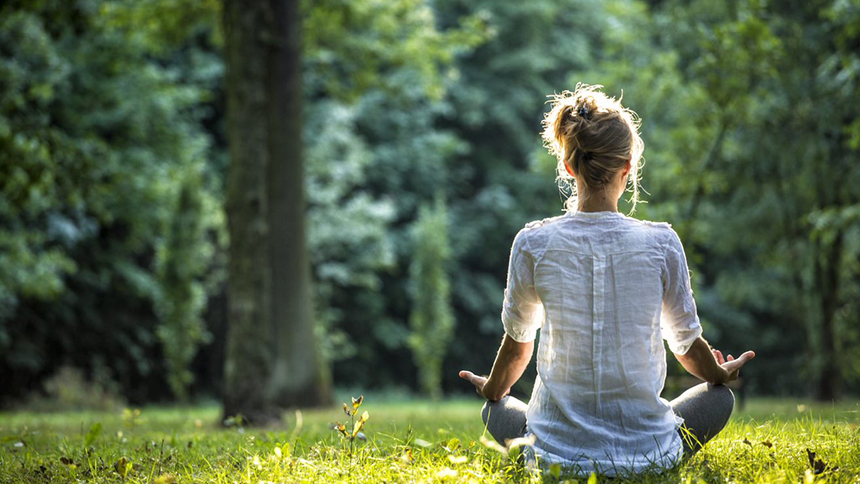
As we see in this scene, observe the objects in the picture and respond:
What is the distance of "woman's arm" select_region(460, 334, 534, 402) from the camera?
305 centimetres

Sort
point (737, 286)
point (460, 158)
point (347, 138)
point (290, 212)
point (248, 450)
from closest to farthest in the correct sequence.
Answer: point (248, 450) < point (290, 212) < point (737, 286) < point (347, 138) < point (460, 158)

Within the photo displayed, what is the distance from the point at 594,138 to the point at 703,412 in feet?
3.62

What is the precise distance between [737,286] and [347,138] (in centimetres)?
1001

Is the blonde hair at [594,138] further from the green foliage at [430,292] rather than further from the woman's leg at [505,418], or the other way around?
the green foliage at [430,292]

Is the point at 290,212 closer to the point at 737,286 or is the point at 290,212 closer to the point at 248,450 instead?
the point at 248,450

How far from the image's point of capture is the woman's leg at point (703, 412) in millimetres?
3129

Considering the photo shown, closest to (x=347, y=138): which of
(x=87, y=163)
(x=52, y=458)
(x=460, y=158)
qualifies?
(x=460, y=158)

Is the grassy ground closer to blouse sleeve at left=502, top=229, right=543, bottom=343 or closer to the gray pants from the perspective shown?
the gray pants

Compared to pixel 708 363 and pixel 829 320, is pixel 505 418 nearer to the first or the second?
pixel 708 363

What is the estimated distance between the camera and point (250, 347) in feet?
26.6

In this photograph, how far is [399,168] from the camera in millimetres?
24391

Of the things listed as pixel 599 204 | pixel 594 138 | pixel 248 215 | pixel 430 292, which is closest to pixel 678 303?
pixel 599 204

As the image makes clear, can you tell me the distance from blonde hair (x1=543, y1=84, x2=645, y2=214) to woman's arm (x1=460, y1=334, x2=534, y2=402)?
591 millimetres

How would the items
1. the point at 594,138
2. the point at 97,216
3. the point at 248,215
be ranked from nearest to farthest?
the point at 594,138 → the point at 248,215 → the point at 97,216
